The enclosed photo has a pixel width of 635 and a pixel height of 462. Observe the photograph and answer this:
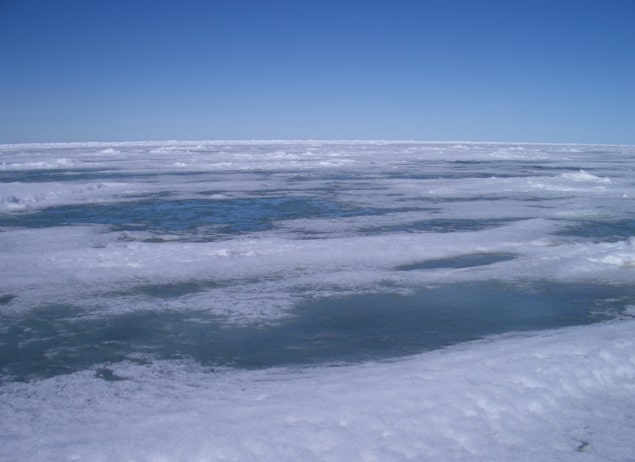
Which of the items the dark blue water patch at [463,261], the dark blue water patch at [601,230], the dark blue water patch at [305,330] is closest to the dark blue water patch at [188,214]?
the dark blue water patch at [463,261]

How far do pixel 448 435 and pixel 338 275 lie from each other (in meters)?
3.42

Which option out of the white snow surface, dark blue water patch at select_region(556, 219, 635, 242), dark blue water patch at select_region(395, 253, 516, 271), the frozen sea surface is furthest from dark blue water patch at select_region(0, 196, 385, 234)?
the white snow surface

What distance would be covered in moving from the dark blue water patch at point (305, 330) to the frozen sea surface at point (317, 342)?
24 millimetres

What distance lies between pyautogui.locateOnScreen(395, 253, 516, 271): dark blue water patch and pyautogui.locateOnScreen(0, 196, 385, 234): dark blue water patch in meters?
3.69

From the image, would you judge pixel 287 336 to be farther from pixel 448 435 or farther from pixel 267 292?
pixel 448 435

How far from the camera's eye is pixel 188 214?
10750mm

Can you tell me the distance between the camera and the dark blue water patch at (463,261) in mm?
6330

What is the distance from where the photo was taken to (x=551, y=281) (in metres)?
5.68

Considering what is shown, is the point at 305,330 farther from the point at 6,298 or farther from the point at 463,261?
the point at 6,298

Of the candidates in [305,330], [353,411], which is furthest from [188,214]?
[353,411]

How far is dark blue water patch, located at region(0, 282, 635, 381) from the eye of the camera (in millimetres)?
3770

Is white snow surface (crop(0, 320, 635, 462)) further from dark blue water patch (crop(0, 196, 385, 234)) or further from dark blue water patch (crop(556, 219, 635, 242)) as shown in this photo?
dark blue water patch (crop(0, 196, 385, 234))

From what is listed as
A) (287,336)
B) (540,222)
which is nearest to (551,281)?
(287,336)

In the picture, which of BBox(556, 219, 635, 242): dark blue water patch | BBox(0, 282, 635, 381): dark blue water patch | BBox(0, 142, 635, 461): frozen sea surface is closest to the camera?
BBox(0, 142, 635, 461): frozen sea surface
